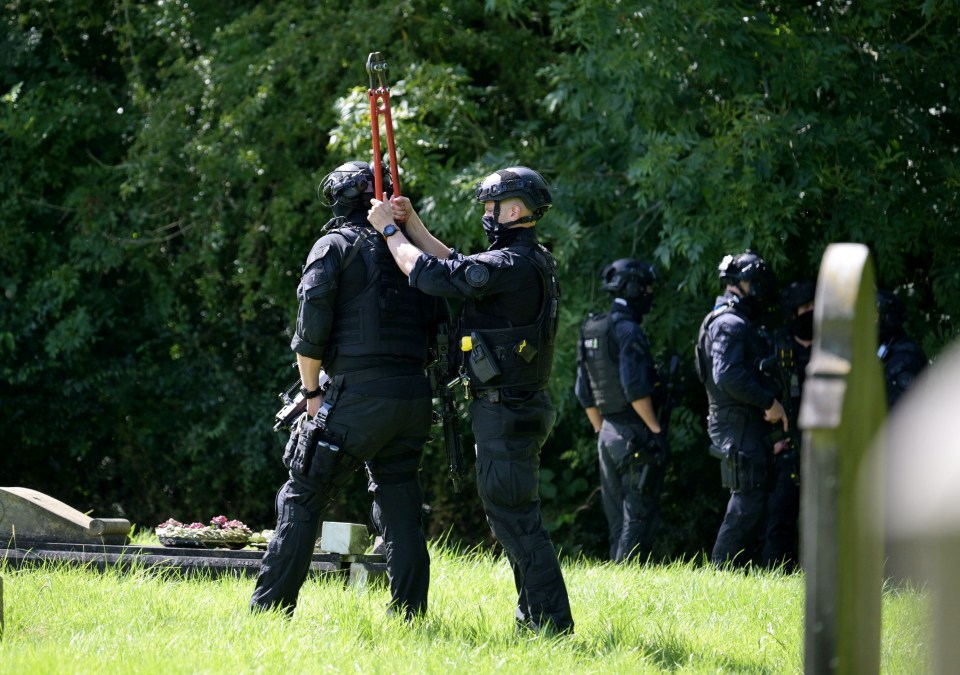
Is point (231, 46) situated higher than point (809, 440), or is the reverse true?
point (231, 46)

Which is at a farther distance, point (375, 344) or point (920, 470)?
point (375, 344)

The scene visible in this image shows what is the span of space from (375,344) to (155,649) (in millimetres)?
1538

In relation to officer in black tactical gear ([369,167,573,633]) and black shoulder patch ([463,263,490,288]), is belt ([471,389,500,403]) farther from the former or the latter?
black shoulder patch ([463,263,490,288])

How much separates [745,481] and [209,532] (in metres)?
3.32

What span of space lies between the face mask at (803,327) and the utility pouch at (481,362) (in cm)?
417

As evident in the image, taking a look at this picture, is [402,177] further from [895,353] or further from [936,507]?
[936,507]

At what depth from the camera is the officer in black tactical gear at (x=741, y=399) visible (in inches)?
321

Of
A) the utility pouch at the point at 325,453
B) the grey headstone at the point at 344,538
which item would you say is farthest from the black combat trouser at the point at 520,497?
the grey headstone at the point at 344,538

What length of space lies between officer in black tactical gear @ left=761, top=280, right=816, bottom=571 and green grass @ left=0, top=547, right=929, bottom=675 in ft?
6.37

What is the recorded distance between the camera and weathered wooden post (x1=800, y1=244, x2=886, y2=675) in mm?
2365

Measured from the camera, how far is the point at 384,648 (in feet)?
15.7

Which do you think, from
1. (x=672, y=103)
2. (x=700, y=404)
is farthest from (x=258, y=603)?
(x=700, y=404)

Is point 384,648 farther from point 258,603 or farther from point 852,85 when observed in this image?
point 852,85

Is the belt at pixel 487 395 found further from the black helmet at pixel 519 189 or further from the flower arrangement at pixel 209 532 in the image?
the flower arrangement at pixel 209 532
